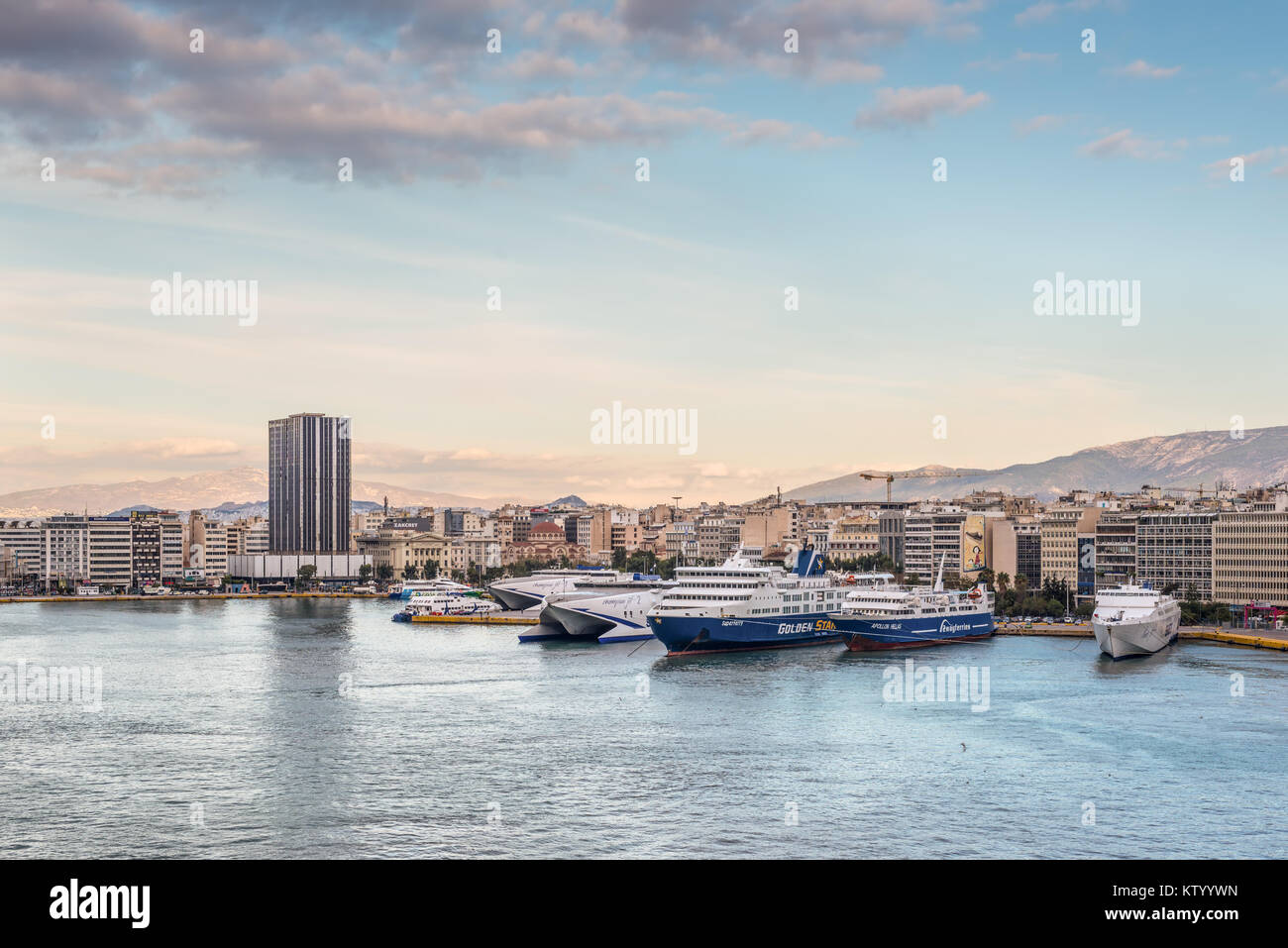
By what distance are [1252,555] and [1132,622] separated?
745 inches

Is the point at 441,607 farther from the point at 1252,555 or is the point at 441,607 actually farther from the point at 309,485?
the point at 309,485

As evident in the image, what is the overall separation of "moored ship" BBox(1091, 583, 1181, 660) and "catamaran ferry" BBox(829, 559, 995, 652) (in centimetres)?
526

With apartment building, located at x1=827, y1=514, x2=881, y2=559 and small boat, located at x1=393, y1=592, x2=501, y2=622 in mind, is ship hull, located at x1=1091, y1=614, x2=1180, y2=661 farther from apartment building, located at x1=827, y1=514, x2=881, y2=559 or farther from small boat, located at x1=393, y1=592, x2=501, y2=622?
apartment building, located at x1=827, y1=514, x2=881, y2=559

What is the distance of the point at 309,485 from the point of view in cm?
13162

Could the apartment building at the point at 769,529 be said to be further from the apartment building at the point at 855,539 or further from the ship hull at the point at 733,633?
the ship hull at the point at 733,633

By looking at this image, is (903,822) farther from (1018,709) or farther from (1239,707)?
(1239,707)

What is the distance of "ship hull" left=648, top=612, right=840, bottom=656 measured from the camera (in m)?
40.3

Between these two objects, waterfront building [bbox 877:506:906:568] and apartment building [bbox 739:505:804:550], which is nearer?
waterfront building [bbox 877:506:906:568]

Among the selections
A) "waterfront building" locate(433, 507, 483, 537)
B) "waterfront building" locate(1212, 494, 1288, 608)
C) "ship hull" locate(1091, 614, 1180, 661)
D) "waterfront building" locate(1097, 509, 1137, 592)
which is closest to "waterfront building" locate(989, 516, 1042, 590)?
"waterfront building" locate(1097, 509, 1137, 592)

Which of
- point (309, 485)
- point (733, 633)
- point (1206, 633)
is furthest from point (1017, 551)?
point (309, 485)

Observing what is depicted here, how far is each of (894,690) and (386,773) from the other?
49.1 feet

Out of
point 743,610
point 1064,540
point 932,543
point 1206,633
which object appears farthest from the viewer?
point 932,543

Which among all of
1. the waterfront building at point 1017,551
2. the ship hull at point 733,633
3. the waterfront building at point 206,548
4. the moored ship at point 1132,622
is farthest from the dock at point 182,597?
the moored ship at point 1132,622
